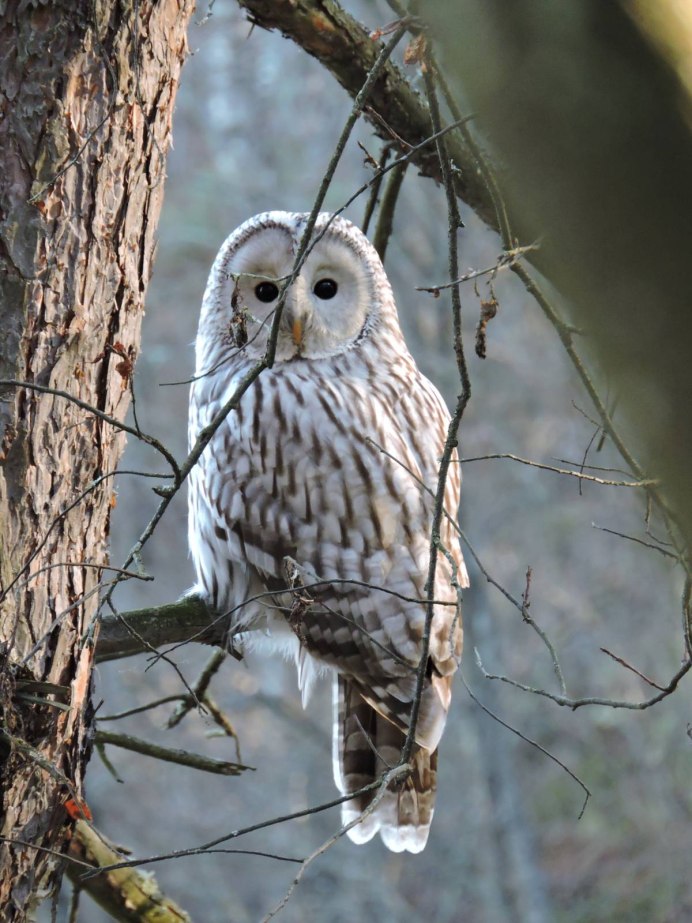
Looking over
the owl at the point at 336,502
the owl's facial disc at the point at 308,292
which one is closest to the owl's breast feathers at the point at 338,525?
the owl at the point at 336,502

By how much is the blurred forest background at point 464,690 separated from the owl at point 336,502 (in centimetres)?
489

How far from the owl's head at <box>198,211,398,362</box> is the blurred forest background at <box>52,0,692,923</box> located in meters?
4.79

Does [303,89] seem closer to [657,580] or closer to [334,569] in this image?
[657,580]

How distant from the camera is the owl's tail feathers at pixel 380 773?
3352 mm

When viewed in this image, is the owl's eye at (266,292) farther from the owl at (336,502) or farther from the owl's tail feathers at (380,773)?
the owl's tail feathers at (380,773)

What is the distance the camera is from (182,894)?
10.1m

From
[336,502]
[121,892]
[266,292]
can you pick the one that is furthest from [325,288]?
[121,892]

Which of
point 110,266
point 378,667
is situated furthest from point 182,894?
point 110,266

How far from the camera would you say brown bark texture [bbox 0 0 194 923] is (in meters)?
2.12

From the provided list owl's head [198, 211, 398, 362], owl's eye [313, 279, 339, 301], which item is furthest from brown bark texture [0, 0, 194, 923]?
owl's eye [313, 279, 339, 301]

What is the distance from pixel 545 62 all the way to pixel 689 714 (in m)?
8.49

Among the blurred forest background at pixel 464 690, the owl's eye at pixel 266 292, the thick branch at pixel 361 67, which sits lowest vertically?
the blurred forest background at pixel 464 690

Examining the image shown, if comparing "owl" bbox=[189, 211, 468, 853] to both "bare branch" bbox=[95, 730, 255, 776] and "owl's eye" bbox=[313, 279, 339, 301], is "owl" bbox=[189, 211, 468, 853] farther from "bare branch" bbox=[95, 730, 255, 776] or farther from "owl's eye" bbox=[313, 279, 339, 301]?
"bare branch" bbox=[95, 730, 255, 776]

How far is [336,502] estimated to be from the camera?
3.24 metres
